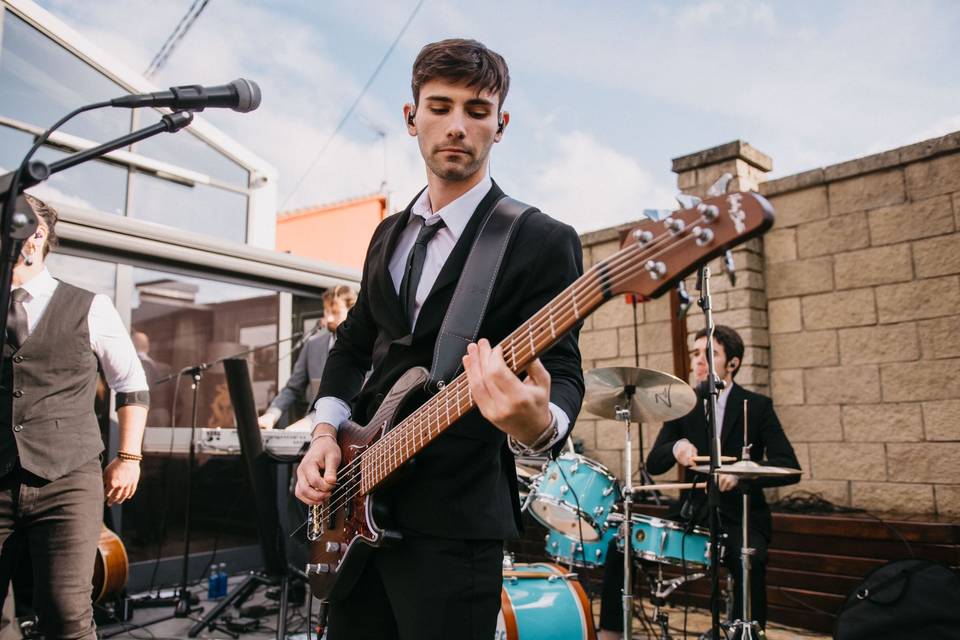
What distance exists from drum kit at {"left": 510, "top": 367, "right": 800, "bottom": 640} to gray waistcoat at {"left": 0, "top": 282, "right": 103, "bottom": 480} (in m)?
2.02

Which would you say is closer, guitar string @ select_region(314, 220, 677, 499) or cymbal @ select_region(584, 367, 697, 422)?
guitar string @ select_region(314, 220, 677, 499)

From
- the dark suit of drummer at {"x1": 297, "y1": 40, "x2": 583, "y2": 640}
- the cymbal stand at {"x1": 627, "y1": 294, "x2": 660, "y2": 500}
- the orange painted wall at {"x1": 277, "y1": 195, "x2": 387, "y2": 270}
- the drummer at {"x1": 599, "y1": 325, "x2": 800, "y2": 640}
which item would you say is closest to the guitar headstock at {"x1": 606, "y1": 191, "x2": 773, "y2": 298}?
the dark suit of drummer at {"x1": 297, "y1": 40, "x2": 583, "y2": 640}

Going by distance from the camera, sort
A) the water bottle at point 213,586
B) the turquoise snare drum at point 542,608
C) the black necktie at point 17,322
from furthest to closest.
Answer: the water bottle at point 213,586 → the turquoise snare drum at point 542,608 → the black necktie at point 17,322

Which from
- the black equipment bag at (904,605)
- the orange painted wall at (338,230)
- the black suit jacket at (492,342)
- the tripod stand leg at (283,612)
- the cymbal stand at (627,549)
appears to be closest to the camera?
the black suit jacket at (492,342)

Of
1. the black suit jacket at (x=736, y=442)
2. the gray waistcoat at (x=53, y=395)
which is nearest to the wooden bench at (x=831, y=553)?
the black suit jacket at (x=736, y=442)

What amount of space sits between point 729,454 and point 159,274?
15.0 ft

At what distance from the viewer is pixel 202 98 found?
208cm

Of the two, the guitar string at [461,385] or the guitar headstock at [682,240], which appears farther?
the guitar string at [461,385]

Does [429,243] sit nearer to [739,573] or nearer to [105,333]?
[105,333]

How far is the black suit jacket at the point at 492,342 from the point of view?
144 cm

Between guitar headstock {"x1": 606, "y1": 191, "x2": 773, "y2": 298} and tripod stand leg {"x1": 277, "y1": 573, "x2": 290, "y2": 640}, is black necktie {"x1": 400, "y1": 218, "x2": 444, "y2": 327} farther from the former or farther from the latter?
tripod stand leg {"x1": 277, "y1": 573, "x2": 290, "y2": 640}

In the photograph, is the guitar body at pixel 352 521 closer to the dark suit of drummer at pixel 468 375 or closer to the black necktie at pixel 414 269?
the dark suit of drummer at pixel 468 375

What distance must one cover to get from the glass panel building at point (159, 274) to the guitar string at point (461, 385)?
394 cm

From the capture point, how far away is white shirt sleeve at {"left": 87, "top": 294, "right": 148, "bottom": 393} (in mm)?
2828
